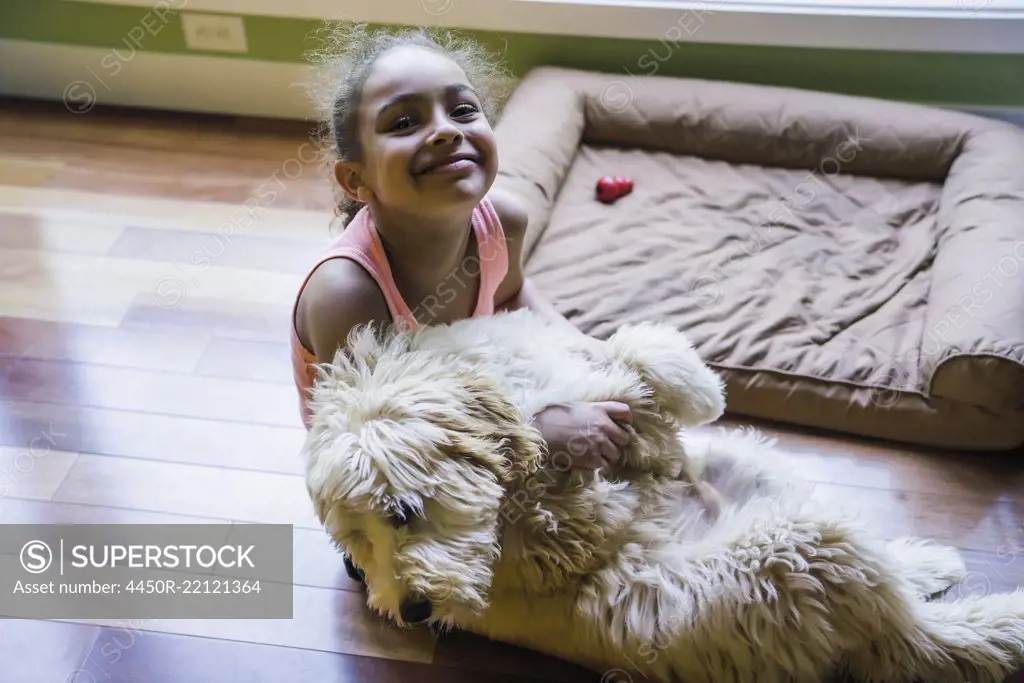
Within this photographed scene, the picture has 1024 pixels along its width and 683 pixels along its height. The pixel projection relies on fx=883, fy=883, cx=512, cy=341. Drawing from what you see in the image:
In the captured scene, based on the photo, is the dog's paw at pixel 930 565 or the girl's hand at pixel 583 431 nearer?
the girl's hand at pixel 583 431

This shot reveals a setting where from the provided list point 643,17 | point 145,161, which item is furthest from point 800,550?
point 145,161

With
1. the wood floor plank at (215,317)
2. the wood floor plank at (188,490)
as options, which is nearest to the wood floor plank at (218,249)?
the wood floor plank at (215,317)

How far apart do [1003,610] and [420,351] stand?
2.70 feet

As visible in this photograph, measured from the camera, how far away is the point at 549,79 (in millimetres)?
2098

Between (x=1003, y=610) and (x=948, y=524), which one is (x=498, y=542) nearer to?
(x=1003, y=610)

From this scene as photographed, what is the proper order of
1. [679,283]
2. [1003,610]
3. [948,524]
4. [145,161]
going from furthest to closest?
[145,161], [679,283], [948,524], [1003,610]

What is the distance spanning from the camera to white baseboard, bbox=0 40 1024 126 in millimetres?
2320

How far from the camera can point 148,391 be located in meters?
1.62

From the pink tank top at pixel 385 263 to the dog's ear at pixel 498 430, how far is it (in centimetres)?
16

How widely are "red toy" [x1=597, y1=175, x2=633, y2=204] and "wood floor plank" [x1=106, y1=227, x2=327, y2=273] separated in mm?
632

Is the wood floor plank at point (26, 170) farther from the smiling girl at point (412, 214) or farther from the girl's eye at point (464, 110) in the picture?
the girl's eye at point (464, 110)

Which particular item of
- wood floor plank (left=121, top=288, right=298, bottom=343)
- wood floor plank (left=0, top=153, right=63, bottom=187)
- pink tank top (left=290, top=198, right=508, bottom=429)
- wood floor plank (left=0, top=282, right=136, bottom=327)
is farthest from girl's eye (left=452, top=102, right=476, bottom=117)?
wood floor plank (left=0, top=153, right=63, bottom=187)

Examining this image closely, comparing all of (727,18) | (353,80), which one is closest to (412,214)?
(353,80)

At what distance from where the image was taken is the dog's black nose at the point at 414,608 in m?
0.84
